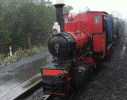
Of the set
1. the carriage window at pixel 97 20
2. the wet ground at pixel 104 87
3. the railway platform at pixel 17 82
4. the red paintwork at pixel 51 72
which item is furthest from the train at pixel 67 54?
the railway platform at pixel 17 82

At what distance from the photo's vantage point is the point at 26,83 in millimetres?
5504

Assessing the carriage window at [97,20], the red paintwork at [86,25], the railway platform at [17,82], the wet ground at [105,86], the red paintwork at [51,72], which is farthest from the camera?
the carriage window at [97,20]

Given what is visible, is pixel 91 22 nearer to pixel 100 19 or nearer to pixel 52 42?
pixel 100 19

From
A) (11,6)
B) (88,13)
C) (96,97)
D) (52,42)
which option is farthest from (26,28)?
(96,97)

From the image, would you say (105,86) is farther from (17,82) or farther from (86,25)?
(17,82)

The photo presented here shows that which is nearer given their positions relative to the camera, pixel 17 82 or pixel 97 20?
pixel 17 82

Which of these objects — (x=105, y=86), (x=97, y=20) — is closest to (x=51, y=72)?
(x=105, y=86)

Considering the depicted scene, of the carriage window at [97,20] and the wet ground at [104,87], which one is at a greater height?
the carriage window at [97,20]

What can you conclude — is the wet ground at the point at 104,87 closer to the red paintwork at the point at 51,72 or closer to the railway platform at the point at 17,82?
the railway platform at the point at 17,82

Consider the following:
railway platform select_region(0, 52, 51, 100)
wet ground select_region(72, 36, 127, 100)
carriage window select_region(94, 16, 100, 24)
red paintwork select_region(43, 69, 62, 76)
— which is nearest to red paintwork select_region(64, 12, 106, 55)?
carriage window select_region(94, 16, 100, 24)

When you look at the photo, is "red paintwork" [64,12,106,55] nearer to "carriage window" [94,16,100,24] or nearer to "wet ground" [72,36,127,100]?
"carriage window" [94,16,100,24]

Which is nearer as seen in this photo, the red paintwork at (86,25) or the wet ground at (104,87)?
the wet ground at (104,87)

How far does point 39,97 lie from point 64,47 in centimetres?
203

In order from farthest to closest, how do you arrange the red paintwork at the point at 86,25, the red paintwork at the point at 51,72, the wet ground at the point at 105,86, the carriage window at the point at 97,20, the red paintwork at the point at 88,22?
the carriage window at the point at 97,20 < the red paintwork at the point at 88,22 < the red paintwork at the point at 86,25 < the wet ground at the point at 105,86 < the red paintwork at the point at 51,72
